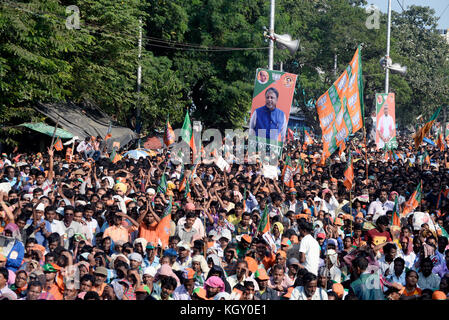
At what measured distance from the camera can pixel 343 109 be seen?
14.4 metres

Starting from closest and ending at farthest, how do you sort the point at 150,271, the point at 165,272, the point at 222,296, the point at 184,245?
the point at 222,296, the point at 165,272, the point at 150,271, the point at 184,245

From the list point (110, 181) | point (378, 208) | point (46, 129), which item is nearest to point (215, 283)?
point (378, 208)

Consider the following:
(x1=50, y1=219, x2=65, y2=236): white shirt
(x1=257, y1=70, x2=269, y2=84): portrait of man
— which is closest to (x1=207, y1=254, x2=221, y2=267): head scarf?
(x1=50, y1=219, x2=65, y2=236): white shirt

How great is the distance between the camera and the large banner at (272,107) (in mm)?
15453

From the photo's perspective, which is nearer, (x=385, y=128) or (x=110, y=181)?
(x=110, y=181)

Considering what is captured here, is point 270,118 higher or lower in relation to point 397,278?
higher

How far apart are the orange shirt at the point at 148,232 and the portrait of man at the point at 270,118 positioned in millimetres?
6560

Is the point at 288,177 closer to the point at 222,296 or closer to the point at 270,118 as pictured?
the point at 270,118

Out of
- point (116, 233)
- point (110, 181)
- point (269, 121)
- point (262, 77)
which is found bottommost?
point (116, 233)

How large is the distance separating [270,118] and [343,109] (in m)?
1.81

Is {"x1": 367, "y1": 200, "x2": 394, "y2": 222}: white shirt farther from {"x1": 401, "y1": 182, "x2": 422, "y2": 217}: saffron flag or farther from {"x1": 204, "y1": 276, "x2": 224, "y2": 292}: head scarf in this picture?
{"x1": 204, "y1": 276, "x2": 224, "y2": 292}: head scarf

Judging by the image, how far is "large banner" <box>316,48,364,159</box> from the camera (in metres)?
14.2

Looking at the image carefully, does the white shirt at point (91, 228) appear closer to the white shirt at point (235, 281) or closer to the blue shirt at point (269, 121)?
the white shirt at point (235, 281)
